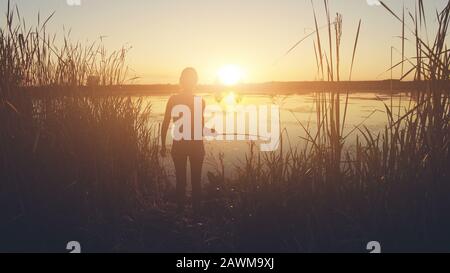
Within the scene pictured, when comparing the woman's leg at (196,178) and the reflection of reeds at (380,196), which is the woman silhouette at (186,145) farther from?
the reflection of reeds at (380,196)

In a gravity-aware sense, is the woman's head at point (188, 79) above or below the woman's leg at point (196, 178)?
above

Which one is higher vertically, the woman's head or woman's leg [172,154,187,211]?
the woman's head

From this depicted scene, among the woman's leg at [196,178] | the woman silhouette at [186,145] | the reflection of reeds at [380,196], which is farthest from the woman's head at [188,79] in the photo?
the reflection of reeds at [380,196]

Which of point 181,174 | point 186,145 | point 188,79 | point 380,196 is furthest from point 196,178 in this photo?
point 380,196

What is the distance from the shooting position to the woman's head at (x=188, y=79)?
13.9ft

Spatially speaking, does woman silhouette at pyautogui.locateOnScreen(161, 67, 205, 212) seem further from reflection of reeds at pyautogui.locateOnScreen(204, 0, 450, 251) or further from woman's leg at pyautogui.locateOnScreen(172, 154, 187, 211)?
reflection of reeds at pyautogui.locateOnScreen(204, 0, 450, 251)

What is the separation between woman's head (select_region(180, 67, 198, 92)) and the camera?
422 cm

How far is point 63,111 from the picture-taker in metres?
3.36

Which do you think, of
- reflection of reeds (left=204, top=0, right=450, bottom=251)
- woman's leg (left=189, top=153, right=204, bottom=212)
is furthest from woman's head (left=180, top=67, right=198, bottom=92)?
reflection of reeds (left=204, top=0, right=450, bottom=251)

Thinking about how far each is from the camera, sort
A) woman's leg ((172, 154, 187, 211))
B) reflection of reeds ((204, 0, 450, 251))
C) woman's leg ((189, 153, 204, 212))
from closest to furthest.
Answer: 1. reflection of reeds ((204, 0, 450, 251))
2. woman's leg ((189, 153, 204, 212))
3. woman's leg ((172, 154, 187, 211))

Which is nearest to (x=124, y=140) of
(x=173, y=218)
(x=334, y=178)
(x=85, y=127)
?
(x=85, y=127)

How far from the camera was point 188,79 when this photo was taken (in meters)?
4.24

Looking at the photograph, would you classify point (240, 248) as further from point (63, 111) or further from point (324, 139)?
point (63, 111)

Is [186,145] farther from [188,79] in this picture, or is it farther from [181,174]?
[188,79]
